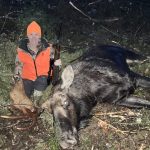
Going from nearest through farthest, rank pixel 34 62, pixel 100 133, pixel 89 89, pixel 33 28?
pixel 100 133 < pixel 89 89 < pixel 33 28 < pixel 34 62

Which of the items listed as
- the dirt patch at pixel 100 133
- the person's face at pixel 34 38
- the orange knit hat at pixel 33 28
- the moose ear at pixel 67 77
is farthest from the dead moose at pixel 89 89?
the orange knit hat at pixel 33 28

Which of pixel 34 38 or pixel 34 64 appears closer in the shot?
pixel 34 38

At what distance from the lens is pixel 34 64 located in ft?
31.9

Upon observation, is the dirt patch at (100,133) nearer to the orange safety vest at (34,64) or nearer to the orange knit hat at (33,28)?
the orange safety vest at (34,64)

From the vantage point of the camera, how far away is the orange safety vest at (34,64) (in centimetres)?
963

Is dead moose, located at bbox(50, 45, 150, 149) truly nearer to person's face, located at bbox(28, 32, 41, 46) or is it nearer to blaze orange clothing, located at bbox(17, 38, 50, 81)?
blaze orange clothing, located at bbox(17, 38, 50, 81)

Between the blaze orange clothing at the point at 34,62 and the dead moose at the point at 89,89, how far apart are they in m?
0.74

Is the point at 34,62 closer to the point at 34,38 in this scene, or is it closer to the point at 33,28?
the point at 34,38

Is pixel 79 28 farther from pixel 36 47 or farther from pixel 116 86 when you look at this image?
pixel 116 86

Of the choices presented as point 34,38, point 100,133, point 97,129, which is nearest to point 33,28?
point 34,38

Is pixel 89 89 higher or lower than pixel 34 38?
lower

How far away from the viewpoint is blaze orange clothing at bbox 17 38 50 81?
9.63 meters

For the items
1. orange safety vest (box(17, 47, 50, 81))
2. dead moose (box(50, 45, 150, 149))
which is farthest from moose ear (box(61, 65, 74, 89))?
orange safety vest (box(17, 47, 50, 81))

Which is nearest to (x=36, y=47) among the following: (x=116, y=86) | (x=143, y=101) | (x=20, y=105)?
(x=20, y=105)
